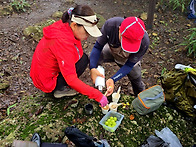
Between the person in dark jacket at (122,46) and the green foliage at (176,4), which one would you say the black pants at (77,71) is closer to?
the person in dark jacket at (122,46)

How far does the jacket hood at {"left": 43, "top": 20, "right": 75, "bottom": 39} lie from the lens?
2.46 m

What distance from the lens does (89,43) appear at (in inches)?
259

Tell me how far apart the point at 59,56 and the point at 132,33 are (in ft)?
4.04

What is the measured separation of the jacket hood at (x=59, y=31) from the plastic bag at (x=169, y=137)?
7.39ft

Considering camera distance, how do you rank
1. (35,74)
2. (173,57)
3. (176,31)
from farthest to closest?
1. (176,31)
2. (173,57)
3. (35,74)

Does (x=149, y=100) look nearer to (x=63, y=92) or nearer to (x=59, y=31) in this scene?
(x=63, y=92)

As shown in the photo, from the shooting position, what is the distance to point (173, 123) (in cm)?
324

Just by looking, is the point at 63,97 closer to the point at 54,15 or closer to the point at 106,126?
the point at 106,126

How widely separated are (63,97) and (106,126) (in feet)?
4.02

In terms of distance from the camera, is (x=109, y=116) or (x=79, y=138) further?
(x=109, y=116)

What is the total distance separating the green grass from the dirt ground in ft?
3.22

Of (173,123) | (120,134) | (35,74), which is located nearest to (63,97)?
(35,74)

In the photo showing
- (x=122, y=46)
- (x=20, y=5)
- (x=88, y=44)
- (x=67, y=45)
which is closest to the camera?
Result: (x=67, y=45)

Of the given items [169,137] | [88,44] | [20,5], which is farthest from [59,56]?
[20,5]
